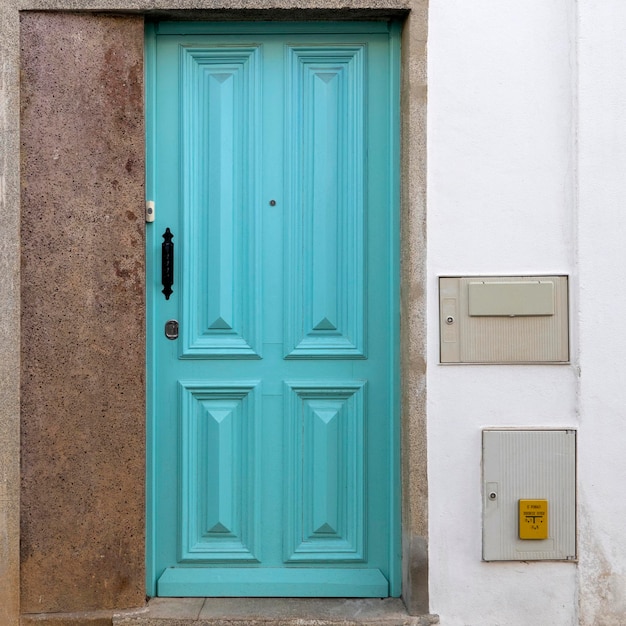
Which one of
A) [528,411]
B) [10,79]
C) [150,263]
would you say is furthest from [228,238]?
[528,411]

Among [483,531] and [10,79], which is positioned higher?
[10,79]

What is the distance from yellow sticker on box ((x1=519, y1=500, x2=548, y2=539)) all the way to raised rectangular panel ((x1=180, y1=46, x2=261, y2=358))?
1385 millimetres

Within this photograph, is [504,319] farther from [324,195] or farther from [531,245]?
[324,195]

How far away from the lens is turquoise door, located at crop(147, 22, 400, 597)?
3.45 meters

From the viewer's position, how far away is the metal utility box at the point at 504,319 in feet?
10.7

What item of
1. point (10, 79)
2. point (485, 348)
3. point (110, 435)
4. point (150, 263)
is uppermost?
point (10, 79)

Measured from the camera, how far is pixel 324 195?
3.46 meters

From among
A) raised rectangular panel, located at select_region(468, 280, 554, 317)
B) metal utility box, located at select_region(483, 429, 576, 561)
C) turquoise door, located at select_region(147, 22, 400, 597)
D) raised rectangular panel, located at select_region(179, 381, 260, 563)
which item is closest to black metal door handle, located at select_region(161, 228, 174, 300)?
turquoise door, located at select_region(147, 22, 400, 597)

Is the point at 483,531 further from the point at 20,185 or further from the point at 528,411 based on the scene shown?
the point at 20,185

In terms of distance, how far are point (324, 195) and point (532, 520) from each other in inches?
67.5

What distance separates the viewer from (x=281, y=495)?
3486mm

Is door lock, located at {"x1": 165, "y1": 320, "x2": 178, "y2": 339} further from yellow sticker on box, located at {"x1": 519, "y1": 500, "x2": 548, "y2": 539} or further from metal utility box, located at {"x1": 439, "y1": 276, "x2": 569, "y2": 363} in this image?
yellow sticker on box, located at {"x1": 519, "y1": 500, "x2": 548, "y2": 539}

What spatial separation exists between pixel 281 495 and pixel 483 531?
92cm

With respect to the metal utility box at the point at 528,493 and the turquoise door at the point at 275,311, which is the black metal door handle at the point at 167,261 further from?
the metal utility box at the point at 528,493
